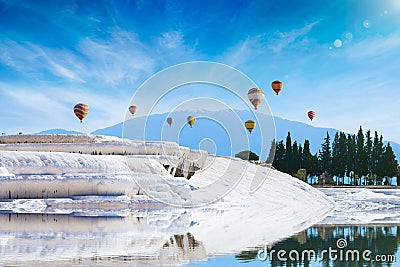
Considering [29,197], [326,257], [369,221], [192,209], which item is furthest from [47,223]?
[369,221]

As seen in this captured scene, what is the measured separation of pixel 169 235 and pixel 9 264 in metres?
3.05

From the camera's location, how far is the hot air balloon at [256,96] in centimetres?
2836

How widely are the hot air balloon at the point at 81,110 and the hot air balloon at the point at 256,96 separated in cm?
976

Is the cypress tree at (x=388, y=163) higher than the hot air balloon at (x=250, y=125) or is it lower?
lower

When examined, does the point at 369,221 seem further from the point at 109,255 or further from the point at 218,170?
the point at 218,170

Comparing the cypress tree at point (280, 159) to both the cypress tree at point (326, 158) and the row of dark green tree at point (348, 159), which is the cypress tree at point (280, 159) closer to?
the row of dark green tree at point (348, 159)

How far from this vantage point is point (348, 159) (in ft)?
143

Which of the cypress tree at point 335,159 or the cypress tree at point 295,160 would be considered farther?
the cypress tree at point 335,159

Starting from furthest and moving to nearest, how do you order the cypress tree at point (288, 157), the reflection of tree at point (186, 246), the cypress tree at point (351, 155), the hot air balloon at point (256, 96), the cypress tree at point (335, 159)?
the cypress tree at point (335, 159), the cypress tree at point (351, 155), the cypress tree at point (288, 157), the hot air balloon at point (256, 96), the reflection of tree at point (186, 246)

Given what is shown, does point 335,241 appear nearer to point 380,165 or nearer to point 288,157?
point 288,157

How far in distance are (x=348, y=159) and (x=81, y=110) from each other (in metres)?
27.5

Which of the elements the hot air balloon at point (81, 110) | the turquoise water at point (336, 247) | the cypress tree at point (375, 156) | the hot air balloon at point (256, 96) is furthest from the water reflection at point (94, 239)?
the cypress tree at point (375, 156)

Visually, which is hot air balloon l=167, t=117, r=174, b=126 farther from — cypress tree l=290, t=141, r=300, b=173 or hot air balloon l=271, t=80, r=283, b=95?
cypress tree l=290, t=141, r=300, b=173


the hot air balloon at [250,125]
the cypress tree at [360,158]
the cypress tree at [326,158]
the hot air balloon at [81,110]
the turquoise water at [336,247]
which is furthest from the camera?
the cypress tree at [326,158]
